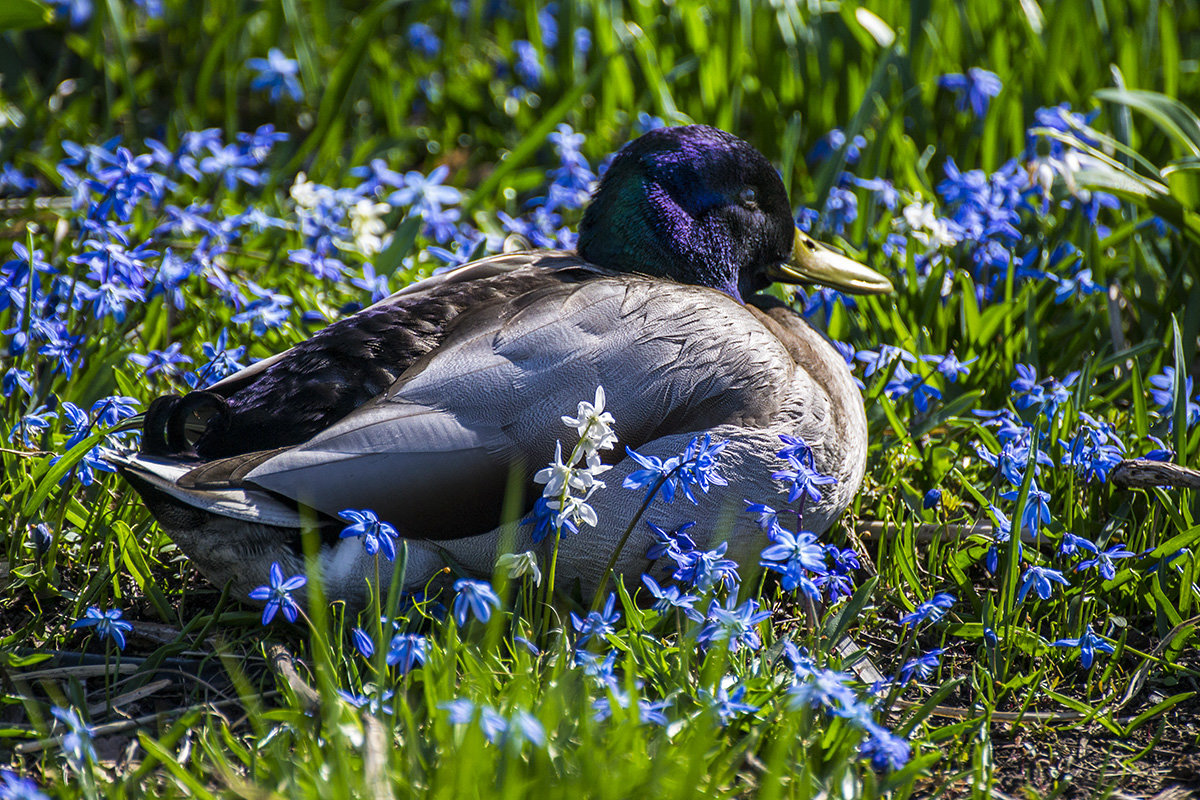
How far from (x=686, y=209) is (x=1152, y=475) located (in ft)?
4.06

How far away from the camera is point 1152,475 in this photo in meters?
2.59

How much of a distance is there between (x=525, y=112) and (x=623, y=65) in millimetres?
440

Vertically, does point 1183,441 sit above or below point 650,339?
below

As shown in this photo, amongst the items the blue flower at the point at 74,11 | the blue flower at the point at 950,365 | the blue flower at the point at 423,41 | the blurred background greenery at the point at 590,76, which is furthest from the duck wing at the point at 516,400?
the blue flower at the point at 74,11

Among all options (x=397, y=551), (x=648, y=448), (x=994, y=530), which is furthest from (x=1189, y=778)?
(x=397, y=551)

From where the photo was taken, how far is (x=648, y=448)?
95.5 inches

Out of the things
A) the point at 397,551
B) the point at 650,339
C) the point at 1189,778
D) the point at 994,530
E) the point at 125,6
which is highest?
the point at 125,6

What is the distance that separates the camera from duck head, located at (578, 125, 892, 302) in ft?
9.53

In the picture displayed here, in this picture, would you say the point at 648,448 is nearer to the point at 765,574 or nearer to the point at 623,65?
the point at 765,574

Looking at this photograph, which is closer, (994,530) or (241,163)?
(994,530)

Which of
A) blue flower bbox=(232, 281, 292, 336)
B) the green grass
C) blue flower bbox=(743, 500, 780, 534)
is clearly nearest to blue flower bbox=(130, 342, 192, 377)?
the green grass

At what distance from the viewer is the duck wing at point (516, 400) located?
2.23 meters

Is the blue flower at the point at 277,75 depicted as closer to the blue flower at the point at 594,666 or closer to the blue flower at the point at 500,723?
the blue flower at the point at 594,666

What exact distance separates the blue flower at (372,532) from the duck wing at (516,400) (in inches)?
3.5
